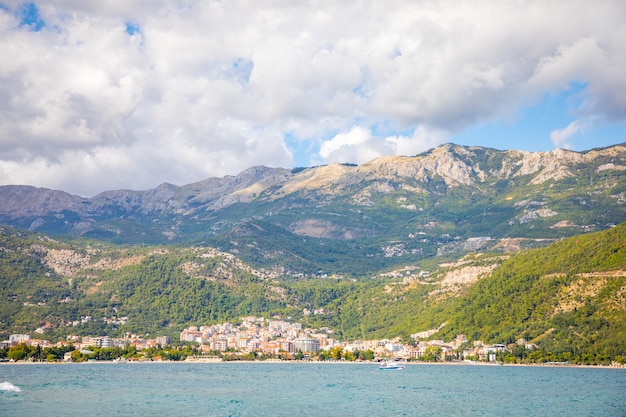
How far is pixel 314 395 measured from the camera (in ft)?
313

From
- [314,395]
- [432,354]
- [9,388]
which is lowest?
[314,395]

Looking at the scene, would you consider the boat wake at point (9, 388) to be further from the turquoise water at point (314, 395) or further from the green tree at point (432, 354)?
the green tree at point (432, 354)

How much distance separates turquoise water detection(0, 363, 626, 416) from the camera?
78.1 metres

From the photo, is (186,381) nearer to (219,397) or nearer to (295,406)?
(219,397)

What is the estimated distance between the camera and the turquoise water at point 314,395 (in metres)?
78.1

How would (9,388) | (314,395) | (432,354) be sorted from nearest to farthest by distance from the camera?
(314,395) < (9,388) < (432,354)

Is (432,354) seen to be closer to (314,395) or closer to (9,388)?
(314,395)

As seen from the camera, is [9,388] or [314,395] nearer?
[314,395]

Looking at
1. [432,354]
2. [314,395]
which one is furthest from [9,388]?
[432,354]

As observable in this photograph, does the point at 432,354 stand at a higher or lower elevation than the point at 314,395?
higher

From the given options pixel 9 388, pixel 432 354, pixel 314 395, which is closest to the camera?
pixel 314 395

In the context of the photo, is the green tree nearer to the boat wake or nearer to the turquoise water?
the turquoise water

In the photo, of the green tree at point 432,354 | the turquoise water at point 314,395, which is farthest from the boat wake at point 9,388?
the green tree at point 432,354

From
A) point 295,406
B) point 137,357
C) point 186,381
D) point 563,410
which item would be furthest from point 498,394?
point 137,357
